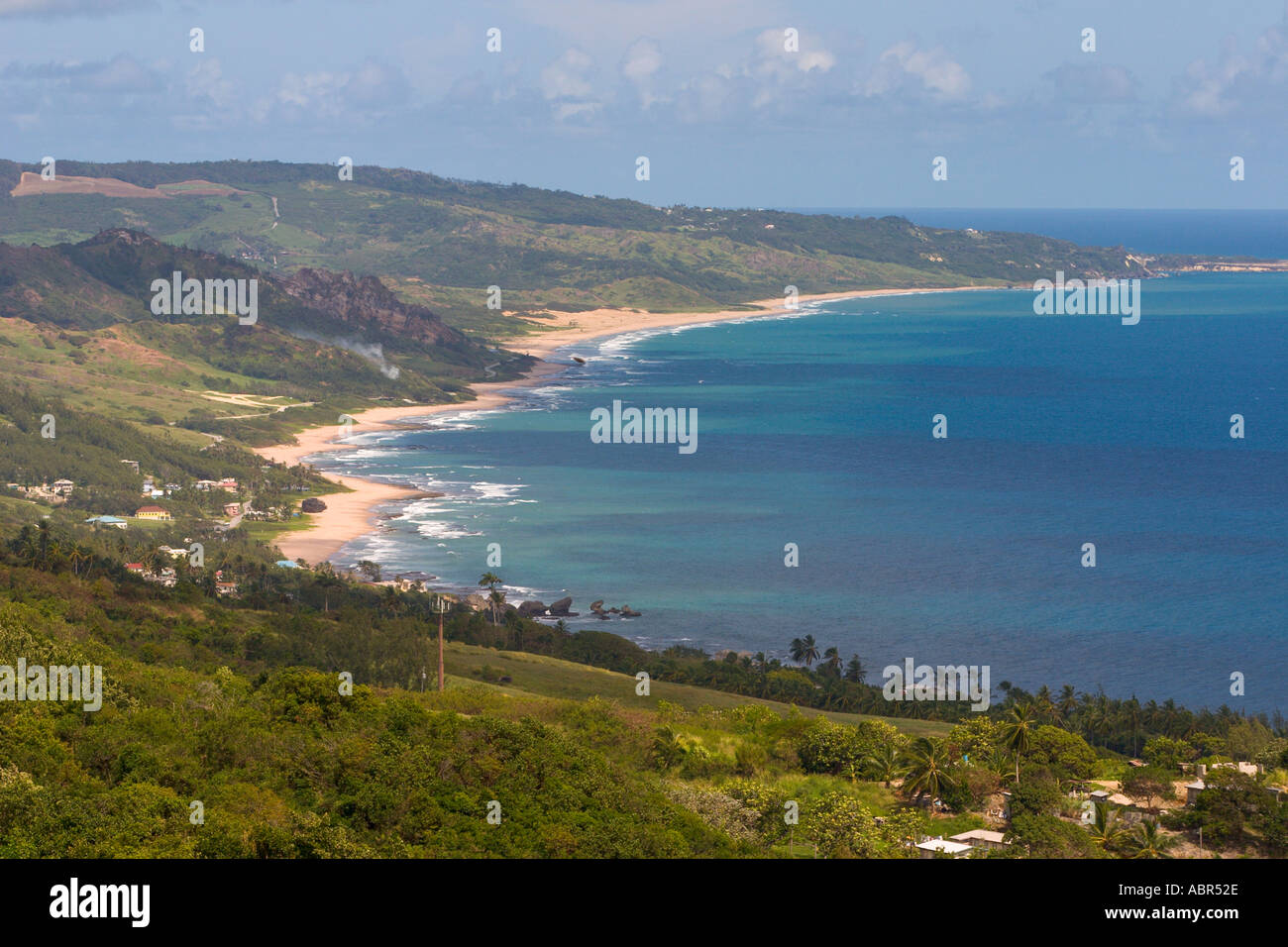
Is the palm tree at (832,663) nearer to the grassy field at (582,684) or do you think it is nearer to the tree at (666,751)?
the grassy field at (582,684)

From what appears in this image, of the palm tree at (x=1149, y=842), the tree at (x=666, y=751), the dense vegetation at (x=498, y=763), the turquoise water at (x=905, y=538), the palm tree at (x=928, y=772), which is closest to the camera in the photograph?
the dense vegetation at (x=498, y=763)

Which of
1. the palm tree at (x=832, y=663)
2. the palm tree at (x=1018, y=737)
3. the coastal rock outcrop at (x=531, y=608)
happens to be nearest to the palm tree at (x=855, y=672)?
the palm tree at (x=832, y=663)

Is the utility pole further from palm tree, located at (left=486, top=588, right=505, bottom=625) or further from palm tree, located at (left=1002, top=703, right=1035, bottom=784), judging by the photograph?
palm tree, located at (left=1002, top=703, right=1035, bottom=784)

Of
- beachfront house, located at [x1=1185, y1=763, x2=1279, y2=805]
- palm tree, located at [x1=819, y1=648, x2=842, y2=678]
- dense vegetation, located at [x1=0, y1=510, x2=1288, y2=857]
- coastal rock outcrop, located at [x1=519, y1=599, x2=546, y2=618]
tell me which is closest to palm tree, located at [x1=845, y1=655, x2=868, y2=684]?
palm tree, located at [x1=819, y1=648, x2=842, y2=678]

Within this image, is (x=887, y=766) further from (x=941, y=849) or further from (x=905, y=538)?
(x=905, y=538)

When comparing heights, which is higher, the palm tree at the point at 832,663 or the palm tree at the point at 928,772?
the palm tree at the point at 928,772
